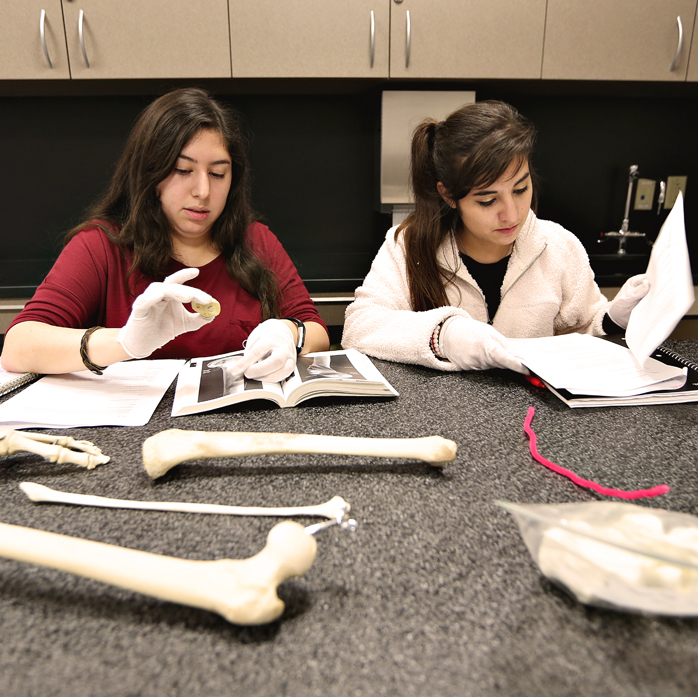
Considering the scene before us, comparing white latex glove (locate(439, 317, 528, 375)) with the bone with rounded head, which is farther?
white latex glove (locate(439, 317, 528, 375))

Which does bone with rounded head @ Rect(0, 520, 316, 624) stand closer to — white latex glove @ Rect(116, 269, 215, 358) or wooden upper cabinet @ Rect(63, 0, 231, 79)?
white latex glove @ Rect(116, 269, 215, 358)

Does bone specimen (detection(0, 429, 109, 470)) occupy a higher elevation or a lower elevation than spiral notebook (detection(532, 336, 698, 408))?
higher

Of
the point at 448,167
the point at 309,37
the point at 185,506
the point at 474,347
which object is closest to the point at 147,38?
the point at 309,37

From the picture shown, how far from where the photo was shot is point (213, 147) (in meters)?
1.34

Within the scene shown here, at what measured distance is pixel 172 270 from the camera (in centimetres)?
146

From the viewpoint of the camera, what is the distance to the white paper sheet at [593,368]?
3.13ft

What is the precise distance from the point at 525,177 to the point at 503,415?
2.51 feet

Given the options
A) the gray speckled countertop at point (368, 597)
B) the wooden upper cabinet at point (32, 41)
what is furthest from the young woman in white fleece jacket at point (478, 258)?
the wooden upper cabinet at point (32, 41)

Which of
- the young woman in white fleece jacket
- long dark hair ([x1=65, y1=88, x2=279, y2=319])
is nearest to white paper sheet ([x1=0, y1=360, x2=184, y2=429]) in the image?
long dark hair ([x1=65, y1=88, x2=279, y2=319])

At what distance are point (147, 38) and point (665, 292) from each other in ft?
6.67

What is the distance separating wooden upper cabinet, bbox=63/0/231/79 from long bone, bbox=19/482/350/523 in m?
1.91

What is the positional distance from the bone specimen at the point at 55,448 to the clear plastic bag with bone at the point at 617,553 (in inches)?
21.8

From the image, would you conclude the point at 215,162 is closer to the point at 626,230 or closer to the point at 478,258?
the point at 478,258

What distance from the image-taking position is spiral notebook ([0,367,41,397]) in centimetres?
102
